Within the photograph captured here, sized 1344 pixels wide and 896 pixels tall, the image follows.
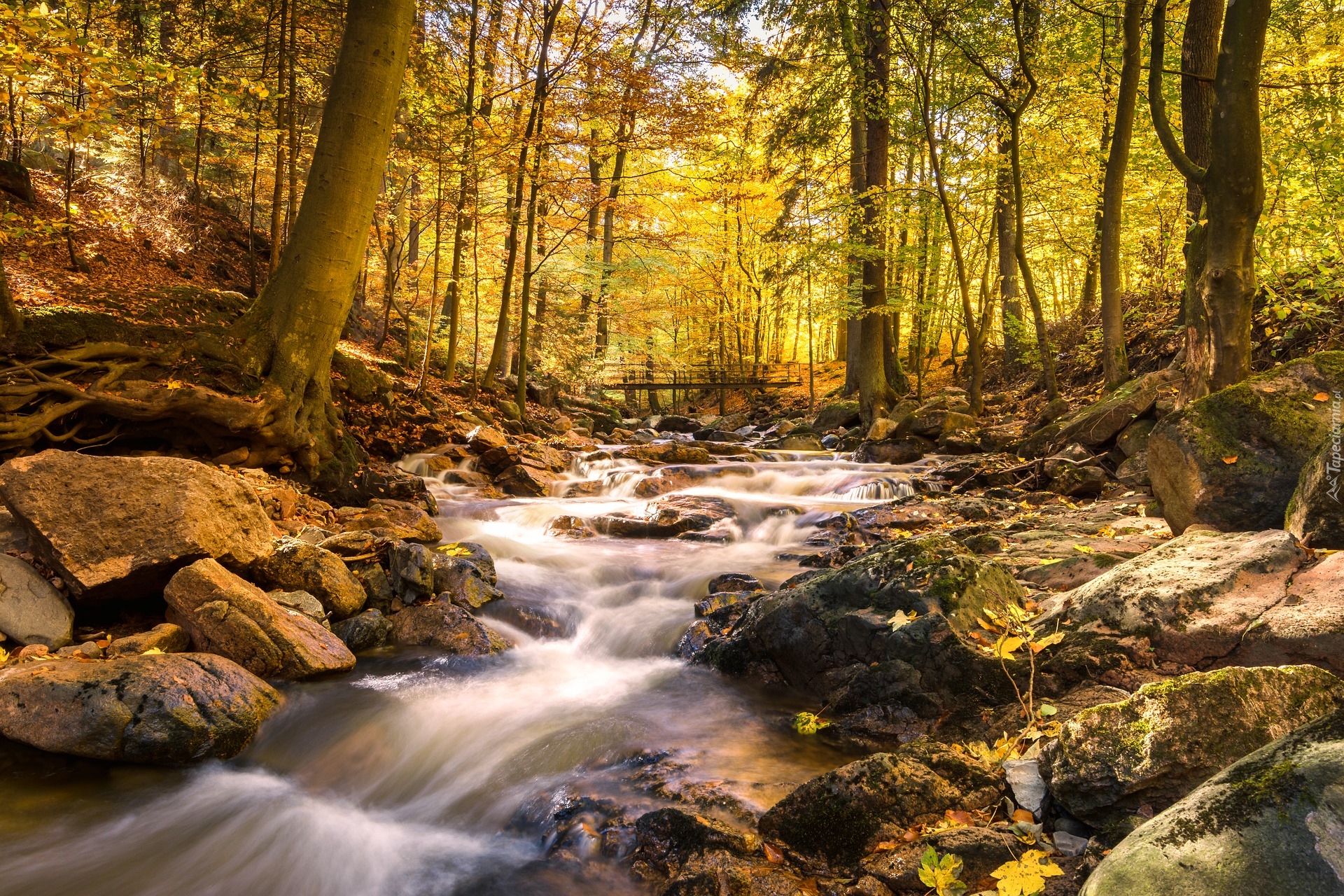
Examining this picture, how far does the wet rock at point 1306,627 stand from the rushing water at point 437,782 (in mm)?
2058

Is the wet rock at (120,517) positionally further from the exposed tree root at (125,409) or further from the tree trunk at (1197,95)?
the tree trunk at (1197,95)

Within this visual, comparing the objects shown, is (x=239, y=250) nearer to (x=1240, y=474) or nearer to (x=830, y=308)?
(x=830, y=308)

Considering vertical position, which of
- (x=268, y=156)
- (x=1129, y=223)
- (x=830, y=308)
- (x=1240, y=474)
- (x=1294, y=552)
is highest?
(x=268, y=156)

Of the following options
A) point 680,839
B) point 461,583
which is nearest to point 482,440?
point 461,583

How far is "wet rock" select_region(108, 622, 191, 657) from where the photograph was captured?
4.29m

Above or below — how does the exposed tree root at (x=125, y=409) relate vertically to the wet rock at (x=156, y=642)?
above

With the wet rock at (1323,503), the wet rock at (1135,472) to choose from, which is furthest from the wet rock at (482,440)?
the wet rock at (1323,503)

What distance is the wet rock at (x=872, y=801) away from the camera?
8.93 feet

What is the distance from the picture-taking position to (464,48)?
14.7 metres

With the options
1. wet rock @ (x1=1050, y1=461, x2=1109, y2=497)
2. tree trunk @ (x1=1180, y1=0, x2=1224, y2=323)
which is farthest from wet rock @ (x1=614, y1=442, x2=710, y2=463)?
tree trunk @ (x1=1180, y1=0, x2=1224, y2=323)

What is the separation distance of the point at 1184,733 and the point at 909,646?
1.86 metres

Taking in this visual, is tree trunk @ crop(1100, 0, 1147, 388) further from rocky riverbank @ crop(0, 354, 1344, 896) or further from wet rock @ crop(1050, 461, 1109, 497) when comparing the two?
wet rock @ crop(1050, 461, 1109, 497)

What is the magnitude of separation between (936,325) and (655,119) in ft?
44.7

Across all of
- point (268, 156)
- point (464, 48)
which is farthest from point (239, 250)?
point (464, 48)
